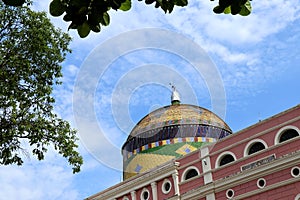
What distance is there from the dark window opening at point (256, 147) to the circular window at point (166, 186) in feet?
16.3

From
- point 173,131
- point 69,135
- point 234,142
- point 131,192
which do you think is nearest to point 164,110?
point 173,131

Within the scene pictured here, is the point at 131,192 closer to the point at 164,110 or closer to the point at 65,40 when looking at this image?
the point at 164,110

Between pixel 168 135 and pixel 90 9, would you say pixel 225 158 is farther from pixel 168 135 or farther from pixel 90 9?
pixel 90 9

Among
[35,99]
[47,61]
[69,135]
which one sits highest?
[47,61]

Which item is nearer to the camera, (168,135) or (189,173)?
(189,173)

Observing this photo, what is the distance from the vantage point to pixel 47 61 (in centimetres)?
1269

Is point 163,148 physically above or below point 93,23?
above

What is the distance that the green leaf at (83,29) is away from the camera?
3420 mm

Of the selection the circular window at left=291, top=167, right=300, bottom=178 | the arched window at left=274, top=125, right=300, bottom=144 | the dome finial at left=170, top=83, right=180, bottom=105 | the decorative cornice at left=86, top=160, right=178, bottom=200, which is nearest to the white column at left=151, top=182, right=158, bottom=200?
the decorative cornice at left=86, top=160, right=178, bottom=200

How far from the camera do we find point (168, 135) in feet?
92.2

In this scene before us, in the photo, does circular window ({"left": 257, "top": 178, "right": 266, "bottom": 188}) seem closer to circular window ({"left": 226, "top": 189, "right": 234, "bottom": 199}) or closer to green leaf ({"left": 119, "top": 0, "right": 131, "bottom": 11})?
circular window ({"left": 226, "top": 189, "right": 234, "bottom": 199})

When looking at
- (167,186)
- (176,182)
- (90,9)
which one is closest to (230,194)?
(176,182)

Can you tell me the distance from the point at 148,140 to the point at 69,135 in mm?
16413

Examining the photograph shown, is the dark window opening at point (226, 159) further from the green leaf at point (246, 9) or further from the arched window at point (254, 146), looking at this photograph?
the green leaf at point (246, 9)
